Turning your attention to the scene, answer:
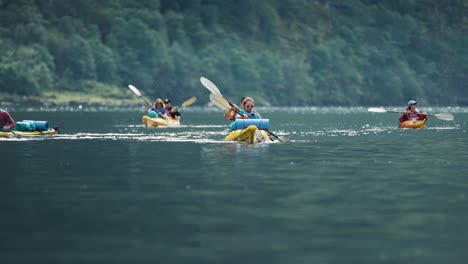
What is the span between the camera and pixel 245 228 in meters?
16.1

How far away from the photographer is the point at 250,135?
41.4 meters

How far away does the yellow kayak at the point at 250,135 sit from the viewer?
41219 mm

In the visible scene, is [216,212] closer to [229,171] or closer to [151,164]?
[229,171]

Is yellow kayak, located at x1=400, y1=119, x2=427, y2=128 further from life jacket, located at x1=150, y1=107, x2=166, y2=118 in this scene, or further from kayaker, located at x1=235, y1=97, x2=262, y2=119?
kayaker, located at x1=235, y1=97, x2=262, y2=119

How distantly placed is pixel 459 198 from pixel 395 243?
586cm

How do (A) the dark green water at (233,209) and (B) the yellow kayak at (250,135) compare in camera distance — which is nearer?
(A) the dark green water at (233,209)

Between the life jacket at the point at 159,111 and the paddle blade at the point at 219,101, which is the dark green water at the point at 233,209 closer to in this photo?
the paddle blade at the point at 219,101

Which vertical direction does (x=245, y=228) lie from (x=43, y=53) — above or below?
below

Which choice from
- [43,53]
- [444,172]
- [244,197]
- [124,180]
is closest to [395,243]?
[244,197]

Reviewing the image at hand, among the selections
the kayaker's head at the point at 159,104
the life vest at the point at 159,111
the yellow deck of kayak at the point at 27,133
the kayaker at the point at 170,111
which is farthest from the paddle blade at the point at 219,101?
the kayaker at the point at 170,111

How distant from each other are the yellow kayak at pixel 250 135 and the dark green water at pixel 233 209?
7.93m

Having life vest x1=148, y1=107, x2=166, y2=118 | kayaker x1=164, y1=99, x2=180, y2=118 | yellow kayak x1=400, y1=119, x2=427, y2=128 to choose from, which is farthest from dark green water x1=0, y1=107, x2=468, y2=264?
kayaker x1=164, y1=99, x2=180, y2=118

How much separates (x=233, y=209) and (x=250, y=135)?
912 inches

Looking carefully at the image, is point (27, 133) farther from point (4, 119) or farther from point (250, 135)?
point (250, 135)
